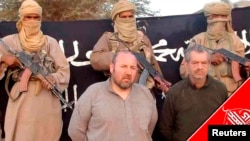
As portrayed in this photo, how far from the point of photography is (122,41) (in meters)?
5.24

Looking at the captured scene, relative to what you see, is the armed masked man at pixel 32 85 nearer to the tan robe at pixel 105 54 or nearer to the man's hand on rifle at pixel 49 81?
the man's hand on rifle at pixel 49 81

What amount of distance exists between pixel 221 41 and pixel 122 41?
998mm

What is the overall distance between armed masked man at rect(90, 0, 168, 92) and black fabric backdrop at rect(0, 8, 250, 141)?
48 centimetres

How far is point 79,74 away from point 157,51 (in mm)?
890

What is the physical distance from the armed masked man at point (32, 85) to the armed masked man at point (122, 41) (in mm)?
381

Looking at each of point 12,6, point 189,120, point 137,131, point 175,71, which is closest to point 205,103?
point 189,120

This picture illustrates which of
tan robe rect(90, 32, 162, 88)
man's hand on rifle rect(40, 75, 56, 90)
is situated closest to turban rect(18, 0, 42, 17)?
man's hand on rifle rect(40, 75, 56, 90)

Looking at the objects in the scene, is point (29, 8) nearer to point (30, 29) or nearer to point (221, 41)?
point (30, 29)

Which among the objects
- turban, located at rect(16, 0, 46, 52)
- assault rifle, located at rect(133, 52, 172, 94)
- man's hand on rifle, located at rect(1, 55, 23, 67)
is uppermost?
turban, located at rect(16, 0, 46, 52)

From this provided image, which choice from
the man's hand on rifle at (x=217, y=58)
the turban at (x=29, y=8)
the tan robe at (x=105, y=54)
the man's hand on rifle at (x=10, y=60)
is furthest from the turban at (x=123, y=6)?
the man's hand on rifle at (x=10, y=60)

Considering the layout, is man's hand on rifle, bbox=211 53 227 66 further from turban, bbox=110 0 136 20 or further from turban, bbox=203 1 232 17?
turban, bbox=110 0 136 20

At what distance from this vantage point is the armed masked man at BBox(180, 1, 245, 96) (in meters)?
5.27

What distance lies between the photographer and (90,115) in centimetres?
406

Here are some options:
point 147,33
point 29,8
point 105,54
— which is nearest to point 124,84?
point 105,54
